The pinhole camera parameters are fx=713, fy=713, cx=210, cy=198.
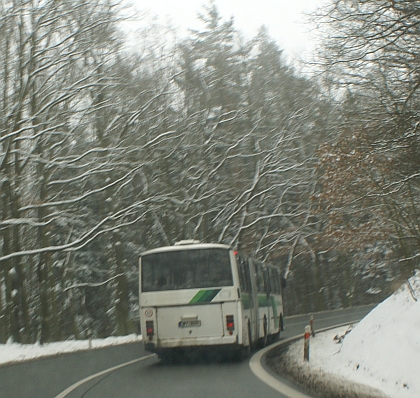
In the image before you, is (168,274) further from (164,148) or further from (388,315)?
(164,148)

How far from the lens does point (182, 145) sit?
32.9m

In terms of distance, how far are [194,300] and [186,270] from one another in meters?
0.76

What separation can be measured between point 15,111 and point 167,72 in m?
8.19

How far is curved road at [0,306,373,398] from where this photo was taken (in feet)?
35.5

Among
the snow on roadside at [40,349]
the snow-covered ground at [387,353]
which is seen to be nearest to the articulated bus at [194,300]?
the snow-covered ground at [387,353]

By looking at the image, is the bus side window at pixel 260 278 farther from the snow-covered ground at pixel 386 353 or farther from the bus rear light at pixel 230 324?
the bus rear light at pixel 230 324

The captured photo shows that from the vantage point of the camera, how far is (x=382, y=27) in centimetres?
1365

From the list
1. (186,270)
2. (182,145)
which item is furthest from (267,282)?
(182,145)

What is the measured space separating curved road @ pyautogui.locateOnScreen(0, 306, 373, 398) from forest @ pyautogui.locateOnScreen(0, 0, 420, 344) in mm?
6107

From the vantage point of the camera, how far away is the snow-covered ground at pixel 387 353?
1016 cm

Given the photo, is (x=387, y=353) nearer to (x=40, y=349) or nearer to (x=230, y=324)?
(x=230, y=324)

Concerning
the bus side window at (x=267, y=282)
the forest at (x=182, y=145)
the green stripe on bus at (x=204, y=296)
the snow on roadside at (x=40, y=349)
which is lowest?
the snow on roadside at (x=40, y=349)

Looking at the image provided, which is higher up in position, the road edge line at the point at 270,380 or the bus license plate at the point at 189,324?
the bus license plate at the point at 189,324

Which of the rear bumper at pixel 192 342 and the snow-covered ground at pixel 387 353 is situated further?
the rear bumper at pixel 192 342
